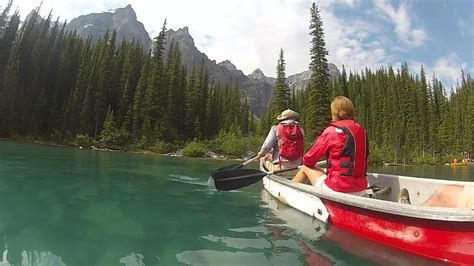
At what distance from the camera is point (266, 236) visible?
205 inches

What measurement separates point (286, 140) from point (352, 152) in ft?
11.6

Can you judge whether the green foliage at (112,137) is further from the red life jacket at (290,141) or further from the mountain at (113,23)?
the mountain at (113,23)

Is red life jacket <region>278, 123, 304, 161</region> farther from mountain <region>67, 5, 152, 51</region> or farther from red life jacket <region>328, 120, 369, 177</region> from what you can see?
mountain <region>67, 5, 152, 51</region>

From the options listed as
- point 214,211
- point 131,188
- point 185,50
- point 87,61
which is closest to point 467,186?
point 214,211

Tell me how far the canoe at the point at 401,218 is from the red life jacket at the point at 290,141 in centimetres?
191

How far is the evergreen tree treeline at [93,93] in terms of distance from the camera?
51.8 metres

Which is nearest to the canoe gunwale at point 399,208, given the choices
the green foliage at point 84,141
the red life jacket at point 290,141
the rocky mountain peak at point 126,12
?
the red life jacket at point 290,141

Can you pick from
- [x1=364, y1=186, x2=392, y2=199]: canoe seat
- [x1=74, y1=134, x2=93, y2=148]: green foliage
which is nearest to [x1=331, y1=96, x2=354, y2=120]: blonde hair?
[x1=364, y1=186, x2=392, y2=199]: canoe seat

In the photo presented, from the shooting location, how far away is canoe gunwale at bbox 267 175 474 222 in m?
3.61

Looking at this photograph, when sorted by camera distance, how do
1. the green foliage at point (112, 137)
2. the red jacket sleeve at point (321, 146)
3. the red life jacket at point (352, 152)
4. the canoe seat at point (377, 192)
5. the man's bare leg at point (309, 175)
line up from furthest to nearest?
the green foliage at point (112, 137), the man's bare leg at point (309, 175), the canoe seat at point (377, 192), the red jacket sleeve at point (321, 146), the red life jacket at point (352, 152)

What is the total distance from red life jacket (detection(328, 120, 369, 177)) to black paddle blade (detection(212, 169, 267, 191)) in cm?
255

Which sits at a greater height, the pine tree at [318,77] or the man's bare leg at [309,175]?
the pine tree at [318,77]

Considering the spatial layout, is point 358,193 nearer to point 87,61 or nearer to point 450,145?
point 87,61

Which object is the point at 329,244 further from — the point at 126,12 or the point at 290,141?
the point at 126,12
